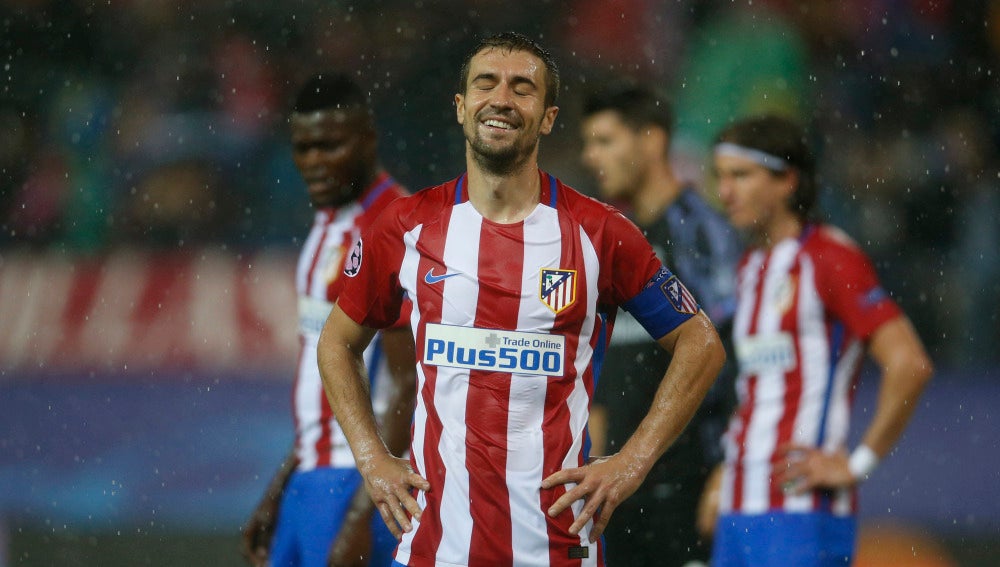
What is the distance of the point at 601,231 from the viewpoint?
9.19ft

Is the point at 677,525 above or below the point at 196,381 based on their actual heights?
below

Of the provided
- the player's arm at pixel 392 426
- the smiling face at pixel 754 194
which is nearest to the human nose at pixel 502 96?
the player's arm at pixel 392 426

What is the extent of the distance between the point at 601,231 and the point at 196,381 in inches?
204

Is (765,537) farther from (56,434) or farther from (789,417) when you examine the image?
(56,434)

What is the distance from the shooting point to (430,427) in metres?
2.79

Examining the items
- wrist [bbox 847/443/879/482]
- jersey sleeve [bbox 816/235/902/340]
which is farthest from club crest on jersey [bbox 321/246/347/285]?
wrist [bbox 847/443/879/482]

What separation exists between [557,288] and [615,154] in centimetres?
206

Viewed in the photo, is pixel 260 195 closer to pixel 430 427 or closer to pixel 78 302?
pixel 78 302

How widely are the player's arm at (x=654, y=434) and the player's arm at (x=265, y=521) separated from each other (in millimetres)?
1621

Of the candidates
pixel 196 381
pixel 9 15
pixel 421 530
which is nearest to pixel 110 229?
pixel 196 381

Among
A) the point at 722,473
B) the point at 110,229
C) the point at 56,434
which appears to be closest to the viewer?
the point at 722,473

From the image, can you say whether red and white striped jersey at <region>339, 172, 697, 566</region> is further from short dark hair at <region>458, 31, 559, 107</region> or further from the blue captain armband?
short dark hair at <region>458, 31, 559, 107</region>

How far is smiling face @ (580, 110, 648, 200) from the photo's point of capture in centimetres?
468

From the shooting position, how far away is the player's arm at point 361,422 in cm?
275
